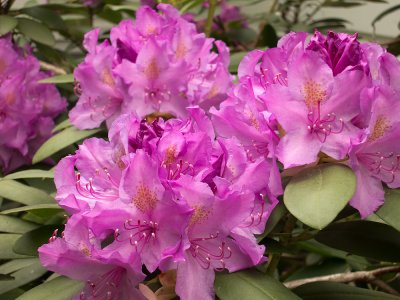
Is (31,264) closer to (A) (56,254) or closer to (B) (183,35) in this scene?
(A) (56,254)

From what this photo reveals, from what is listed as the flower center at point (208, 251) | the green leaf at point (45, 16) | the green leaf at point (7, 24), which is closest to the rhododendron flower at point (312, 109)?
the flower center at point (208, 251)

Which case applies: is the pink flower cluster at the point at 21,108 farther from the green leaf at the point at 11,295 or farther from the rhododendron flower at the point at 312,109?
the rhododendron flower at the point at 312,109

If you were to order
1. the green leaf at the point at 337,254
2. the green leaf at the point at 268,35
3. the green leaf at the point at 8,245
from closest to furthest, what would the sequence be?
the green leaf at the point at 8,245 < the green leaf at the point at 337,254 < the green leaf at the point at 268,35

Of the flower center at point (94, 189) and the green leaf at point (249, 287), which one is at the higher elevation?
the flower center at point (94, 189)

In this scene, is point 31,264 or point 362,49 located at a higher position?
point 362,49

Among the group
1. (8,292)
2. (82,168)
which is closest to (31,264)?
(8,292)

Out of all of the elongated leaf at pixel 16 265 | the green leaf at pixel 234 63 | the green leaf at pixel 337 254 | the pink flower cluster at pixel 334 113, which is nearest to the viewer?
the pink flower cluster at pixel 334 113
